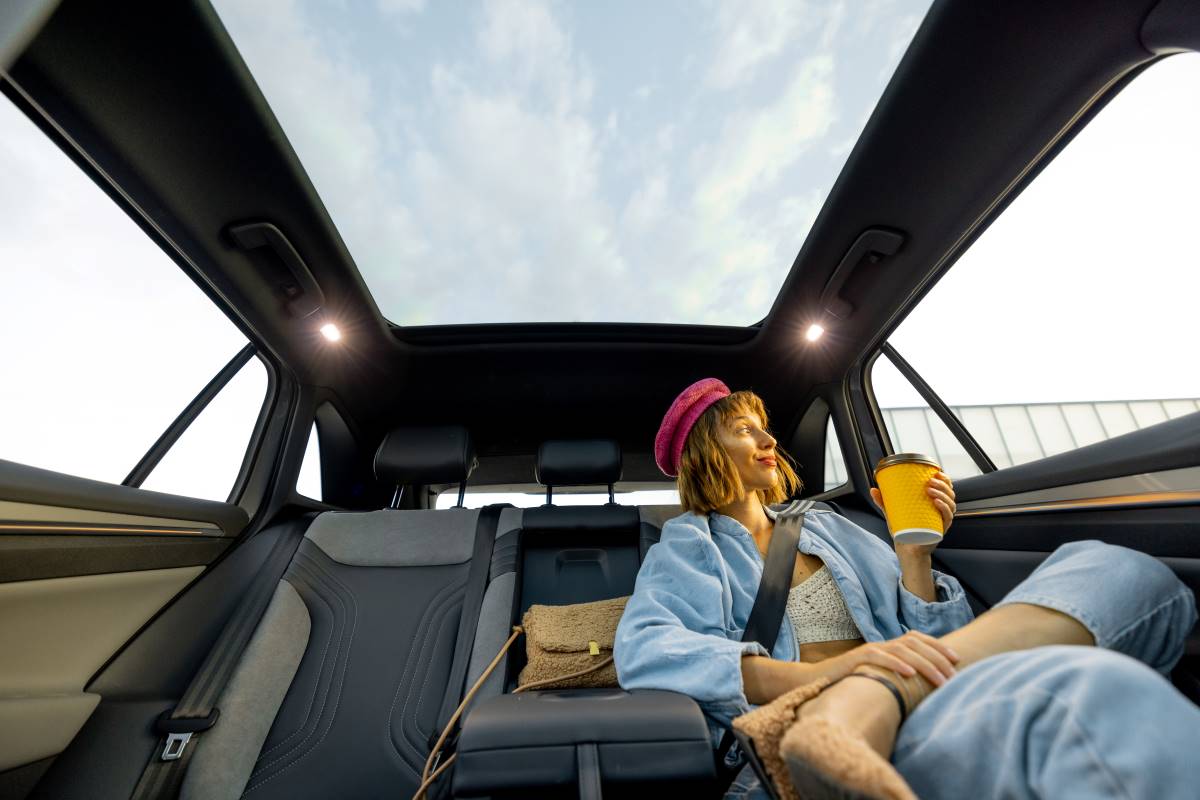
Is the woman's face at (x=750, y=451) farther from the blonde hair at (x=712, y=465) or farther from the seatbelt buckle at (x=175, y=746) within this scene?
the seatbelt buckle at (x=175, y=746)

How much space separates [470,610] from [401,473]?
739 millimetres

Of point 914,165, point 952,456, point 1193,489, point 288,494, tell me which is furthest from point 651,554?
point 288,494

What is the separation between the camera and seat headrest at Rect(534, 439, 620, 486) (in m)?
2.18

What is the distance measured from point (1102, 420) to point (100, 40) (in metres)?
2.64

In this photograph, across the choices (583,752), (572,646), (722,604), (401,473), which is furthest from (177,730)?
(722,604)

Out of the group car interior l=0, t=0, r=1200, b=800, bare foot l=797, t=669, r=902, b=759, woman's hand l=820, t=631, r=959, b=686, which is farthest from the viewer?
car interior l=0, t=0, r=1200, b=800

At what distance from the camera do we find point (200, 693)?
1.55 metres

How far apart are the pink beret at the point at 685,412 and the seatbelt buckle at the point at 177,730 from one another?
1654mm

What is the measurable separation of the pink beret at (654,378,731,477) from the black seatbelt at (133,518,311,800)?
160cm

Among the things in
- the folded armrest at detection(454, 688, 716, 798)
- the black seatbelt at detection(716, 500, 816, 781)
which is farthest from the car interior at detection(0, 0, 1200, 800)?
the black seatbelt at detection(716, 500, 816, 781)

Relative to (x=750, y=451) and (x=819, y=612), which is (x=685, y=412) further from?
(x=819, y=612)

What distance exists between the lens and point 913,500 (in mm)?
1041

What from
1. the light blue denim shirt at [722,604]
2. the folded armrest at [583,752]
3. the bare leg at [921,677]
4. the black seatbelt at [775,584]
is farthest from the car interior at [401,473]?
the black seatbelt at [775,584]

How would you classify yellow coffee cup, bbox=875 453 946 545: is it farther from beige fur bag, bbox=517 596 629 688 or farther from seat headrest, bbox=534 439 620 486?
seat headrest, bbox=534 439 620 486
